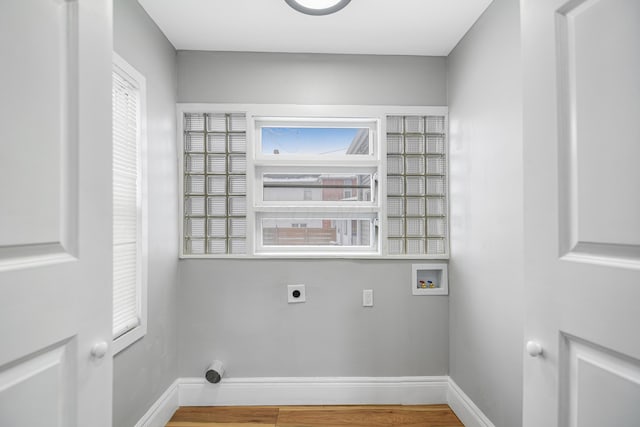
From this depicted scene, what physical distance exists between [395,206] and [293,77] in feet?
3.63

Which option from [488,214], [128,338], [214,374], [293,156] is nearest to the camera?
[128,338]

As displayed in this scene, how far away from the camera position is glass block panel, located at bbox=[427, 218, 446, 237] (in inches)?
98.1

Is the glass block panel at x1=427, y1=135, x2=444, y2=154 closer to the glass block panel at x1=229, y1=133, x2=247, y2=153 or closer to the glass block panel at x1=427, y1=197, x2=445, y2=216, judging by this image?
the glass block panel at x1=427, y1=197, x2=445, y2=216

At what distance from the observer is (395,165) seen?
2484 millimetres

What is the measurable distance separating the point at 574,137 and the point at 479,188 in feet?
4.30

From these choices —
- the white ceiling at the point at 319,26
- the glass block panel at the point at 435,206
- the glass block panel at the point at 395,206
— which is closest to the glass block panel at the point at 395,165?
the glass block panel at the point at 395,206

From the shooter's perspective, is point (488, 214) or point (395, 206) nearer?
point (488, 214)

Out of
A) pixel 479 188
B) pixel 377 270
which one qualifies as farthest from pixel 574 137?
pixel 377 270

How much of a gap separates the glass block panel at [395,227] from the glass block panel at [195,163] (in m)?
1.32

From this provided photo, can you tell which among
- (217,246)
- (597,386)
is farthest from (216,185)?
(597,386)

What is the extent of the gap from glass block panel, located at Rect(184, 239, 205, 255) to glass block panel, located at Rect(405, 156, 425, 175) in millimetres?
1485

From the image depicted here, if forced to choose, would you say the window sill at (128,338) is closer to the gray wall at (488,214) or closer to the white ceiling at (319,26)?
the white ceiling at (319,26)

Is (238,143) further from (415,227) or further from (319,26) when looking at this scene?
(415,227)

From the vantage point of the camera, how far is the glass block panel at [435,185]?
2.49 m
